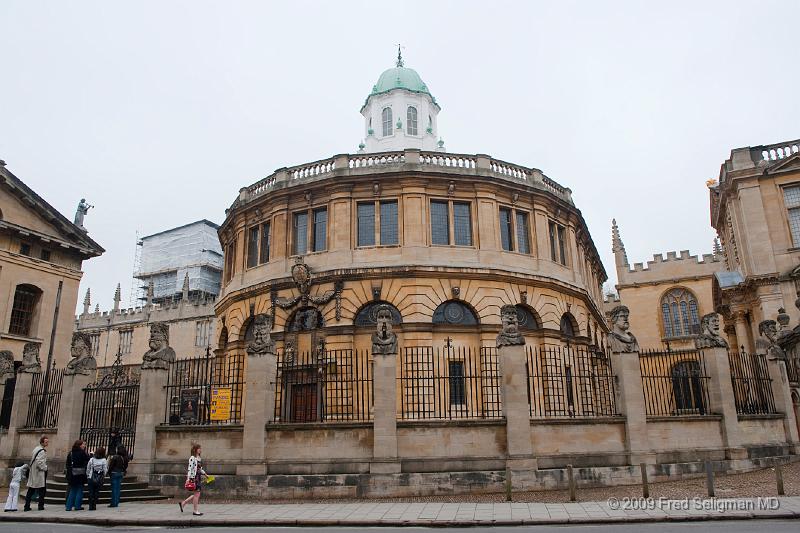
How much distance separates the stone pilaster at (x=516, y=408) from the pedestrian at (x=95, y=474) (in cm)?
1079

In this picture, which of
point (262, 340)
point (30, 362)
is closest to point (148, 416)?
point (262, 340)

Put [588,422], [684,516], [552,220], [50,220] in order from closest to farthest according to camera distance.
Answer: [684,516] → [588,422] → [552,220] → [50,220]

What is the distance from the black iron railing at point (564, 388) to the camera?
18.4 m

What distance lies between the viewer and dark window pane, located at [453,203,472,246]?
2734 cm

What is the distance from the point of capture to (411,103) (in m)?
53.0

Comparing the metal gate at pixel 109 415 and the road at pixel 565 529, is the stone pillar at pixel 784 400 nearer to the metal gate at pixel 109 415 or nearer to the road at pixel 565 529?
the road at pixel 565 529

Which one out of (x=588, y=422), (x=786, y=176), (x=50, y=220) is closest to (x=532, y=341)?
(x=588, y=422)

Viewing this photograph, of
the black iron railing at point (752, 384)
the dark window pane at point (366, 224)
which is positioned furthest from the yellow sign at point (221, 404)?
the black iron railing at point (752, 384)

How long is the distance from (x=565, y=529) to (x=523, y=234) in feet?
62.4

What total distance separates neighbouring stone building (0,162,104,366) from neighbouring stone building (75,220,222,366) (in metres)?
22.4

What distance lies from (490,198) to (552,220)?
14.5 feet

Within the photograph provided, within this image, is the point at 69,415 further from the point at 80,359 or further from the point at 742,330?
the point at 742,330

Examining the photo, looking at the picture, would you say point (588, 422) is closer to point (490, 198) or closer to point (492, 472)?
point (492, 472)

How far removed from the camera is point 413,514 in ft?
42.4
